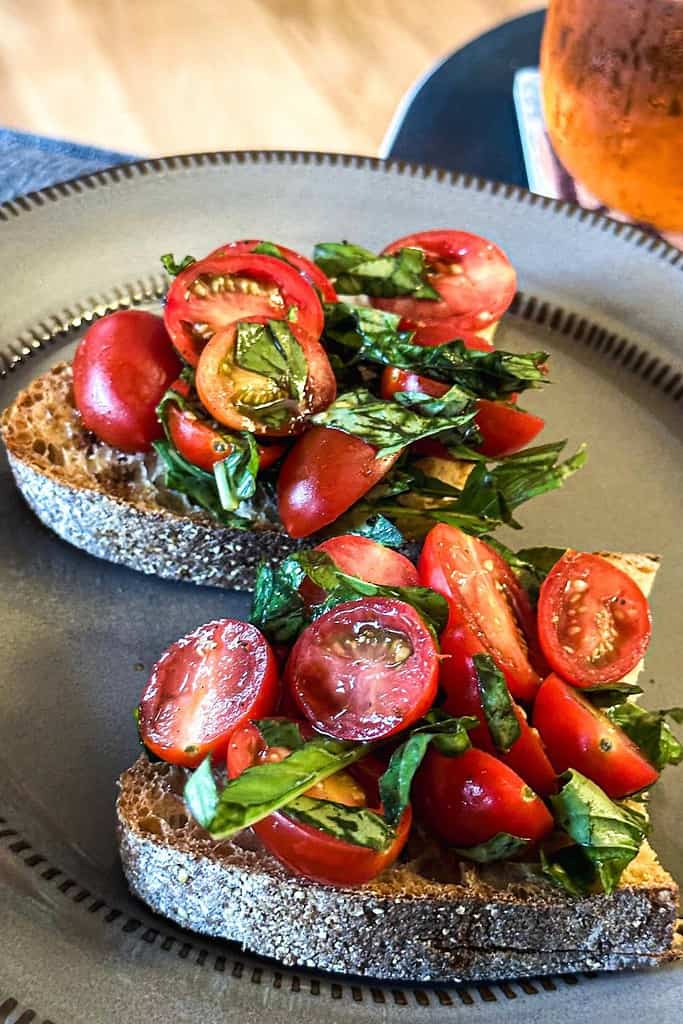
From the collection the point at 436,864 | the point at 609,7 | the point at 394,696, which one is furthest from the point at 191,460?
the point at 609,7

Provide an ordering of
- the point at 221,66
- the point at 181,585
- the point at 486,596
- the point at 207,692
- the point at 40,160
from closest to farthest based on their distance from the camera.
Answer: the point at 207,692 < the point at 486,596 < the point at 181,585 < the point at 40,160 < the point at 221,66

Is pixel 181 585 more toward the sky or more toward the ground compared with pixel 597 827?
more toward the ground

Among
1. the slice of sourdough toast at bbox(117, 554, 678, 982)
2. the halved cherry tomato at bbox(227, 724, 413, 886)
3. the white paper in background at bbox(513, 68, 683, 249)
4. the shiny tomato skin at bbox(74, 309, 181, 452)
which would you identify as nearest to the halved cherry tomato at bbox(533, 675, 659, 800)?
the slice of sourdough toast at bbox(117, 554, 678, 982)

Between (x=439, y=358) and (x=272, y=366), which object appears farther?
(x=439, y=358)

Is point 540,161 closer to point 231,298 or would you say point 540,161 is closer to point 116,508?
point 231,298

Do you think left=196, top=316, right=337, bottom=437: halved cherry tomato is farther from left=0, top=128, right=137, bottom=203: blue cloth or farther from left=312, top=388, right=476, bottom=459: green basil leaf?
left=0, top=128, right=137, bottom=203: blue cloth

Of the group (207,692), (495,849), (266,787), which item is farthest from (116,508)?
(495,849)

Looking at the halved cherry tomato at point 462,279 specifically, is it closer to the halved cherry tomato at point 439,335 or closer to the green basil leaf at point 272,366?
the halved cherry tomato at point 439,335

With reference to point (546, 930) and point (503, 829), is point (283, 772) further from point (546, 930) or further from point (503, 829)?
point (546, 930)
